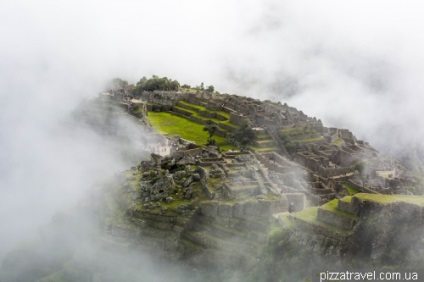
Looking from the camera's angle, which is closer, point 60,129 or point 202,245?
point 202,245

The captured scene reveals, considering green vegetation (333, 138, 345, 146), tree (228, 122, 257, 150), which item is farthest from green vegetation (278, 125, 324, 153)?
tree (228, 122, 257, 150)

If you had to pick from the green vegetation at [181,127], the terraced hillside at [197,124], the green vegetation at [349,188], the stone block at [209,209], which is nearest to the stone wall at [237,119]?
the terraced hillside at [197,124]

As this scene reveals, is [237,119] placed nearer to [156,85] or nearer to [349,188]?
[349,188]

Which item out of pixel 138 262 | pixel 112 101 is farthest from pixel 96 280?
pixel 112 101

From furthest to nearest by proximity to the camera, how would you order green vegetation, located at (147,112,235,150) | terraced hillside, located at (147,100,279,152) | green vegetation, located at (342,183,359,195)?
green vegetation, located at (147,112,235,150), terraced hillside, located at (147,100,279,152), green vegetation, located at (342,183,359,195)

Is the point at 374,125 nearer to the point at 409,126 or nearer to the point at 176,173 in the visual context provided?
the point at 409,126

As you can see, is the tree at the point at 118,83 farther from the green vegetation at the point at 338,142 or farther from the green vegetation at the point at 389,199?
the green vegetation at the point at 389,199

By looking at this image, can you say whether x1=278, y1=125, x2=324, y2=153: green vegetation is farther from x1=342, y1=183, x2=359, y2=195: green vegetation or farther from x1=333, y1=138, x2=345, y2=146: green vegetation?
x1=342, y1=183, x2=359, y2=195: green vegetation

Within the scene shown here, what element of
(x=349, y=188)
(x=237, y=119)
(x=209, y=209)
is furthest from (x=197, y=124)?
(x=209, y=209)

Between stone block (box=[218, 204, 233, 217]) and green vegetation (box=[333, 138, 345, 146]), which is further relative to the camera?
green vegetation (box=[333, 138, 345, 146])
